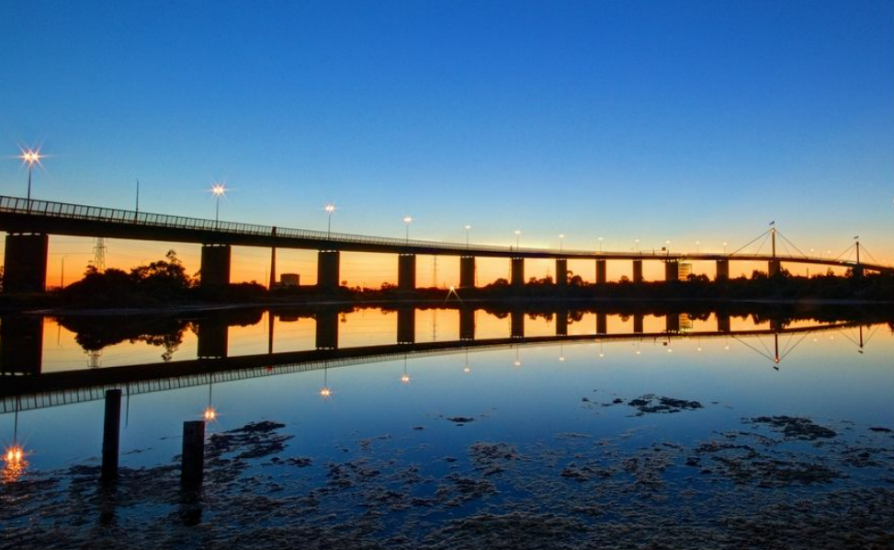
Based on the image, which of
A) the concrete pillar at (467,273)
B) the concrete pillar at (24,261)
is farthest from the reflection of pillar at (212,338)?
the concrete pillar at (467,273)

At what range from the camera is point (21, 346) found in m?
32.2

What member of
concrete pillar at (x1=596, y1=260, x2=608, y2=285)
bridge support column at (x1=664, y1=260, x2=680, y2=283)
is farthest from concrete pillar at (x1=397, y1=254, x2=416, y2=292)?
bridge support column at (x1=664, y1=260, x2=680, y2=283)

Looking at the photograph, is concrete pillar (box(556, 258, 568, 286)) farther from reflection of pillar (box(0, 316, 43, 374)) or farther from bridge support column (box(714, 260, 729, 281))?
reflection of pillar (box(0, 316, 43, 374))

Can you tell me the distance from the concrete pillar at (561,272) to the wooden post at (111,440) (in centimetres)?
13767

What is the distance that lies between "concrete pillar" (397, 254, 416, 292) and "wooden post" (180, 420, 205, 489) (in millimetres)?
107043

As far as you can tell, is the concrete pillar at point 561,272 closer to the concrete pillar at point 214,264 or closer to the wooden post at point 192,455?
the concrete pillar at point 214,264

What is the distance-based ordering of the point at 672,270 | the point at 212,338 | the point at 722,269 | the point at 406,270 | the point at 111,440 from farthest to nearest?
the point at 722,269
the point at 672,270
the point at 406,270
the point at 212,338
the point at 111,440

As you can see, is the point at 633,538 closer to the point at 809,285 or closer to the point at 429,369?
the point at 429,369

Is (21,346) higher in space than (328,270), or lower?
lower

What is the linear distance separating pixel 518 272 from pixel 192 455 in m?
132

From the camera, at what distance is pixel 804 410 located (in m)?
17.8

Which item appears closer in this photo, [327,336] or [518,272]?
[327,336]

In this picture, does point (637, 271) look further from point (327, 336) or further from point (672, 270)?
point (327, 336)

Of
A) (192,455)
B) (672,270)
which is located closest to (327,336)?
(192,455)
